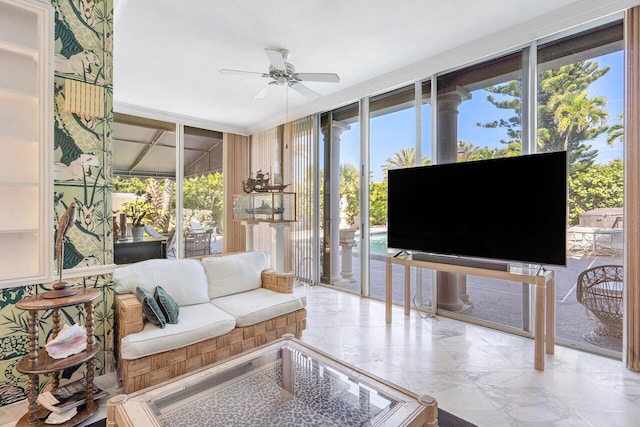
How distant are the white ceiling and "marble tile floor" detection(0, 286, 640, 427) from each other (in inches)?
110

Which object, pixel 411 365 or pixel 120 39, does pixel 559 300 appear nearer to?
pixel 411 365

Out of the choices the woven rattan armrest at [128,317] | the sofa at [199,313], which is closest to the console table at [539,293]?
the sofa at [199,313]

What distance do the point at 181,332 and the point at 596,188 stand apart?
3499 mm

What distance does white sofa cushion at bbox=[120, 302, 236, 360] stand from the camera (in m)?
2.09

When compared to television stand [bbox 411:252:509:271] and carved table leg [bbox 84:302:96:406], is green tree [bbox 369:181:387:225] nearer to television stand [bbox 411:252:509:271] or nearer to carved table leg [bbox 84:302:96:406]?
television stand [bbox 411:252:509:271]

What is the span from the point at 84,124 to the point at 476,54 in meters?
3.51

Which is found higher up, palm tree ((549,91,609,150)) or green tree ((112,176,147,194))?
palm tree ((549,91,609,150))

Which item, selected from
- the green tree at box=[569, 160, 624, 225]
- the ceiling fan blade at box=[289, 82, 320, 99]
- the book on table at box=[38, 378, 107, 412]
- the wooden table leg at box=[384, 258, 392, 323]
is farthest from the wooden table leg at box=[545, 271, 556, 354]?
the book on table at box=[38, 378, 107, 412]

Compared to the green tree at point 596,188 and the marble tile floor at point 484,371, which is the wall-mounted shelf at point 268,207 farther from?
the green tree at point 596,188

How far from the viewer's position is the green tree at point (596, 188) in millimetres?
2605

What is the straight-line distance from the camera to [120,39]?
3137mm

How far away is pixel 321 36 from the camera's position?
311 centimetres

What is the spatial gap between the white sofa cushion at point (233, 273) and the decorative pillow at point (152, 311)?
2.42 feet

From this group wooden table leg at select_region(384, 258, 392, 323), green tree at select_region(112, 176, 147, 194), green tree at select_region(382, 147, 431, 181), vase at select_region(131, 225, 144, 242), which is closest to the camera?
wooden table leg at select_region(384, 258, 392, 323)
